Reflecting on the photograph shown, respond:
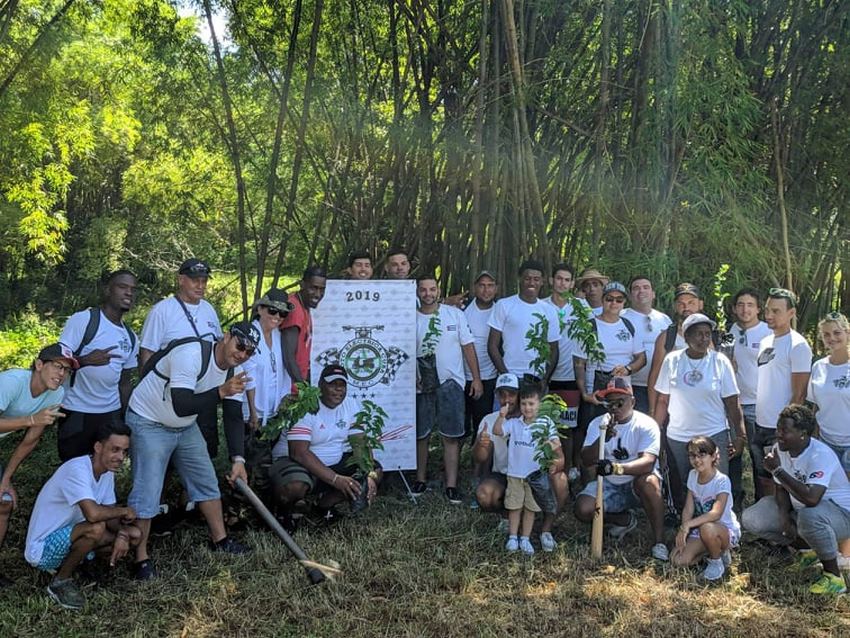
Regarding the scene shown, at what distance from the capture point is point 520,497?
3441 mm

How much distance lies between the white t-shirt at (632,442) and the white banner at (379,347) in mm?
1136

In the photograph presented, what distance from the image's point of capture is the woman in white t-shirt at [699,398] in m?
3.42

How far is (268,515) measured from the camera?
9.90 feet

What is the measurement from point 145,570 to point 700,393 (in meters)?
2.52

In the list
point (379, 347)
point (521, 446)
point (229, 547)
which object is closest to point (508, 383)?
point (521, 446)

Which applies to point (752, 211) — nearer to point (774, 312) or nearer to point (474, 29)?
point (774, 312)

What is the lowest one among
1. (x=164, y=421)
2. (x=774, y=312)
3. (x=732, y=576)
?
(x=732, y=576)

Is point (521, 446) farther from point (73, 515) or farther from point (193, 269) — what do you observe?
point (73, 515)

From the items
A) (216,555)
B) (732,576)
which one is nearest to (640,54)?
(732,576)

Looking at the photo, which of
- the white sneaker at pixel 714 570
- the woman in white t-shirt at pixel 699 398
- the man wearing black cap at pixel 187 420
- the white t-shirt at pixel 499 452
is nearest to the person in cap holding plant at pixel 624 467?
the woman in white t-shirt at pixel 699 398

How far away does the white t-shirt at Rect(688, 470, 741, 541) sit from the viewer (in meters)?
3.22

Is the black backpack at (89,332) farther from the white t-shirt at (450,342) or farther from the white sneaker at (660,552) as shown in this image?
the white sneaker at (660,552)

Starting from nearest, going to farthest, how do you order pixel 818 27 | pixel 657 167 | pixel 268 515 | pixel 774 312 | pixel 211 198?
1. pixel 268 515
2. pixel 774 312
3. pixel 657 167
4. pixel 818 27
5. pixel 211 198

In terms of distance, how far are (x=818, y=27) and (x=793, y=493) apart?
3046 mm
